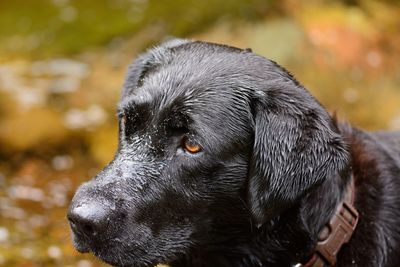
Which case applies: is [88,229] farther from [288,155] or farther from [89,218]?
[288,155]

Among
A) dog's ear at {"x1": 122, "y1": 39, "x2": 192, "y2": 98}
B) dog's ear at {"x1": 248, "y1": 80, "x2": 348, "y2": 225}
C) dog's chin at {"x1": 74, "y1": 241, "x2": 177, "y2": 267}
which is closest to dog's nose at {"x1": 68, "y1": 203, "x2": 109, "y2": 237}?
dog's chin at {"x1": 74, "y1": 241, "x2": 177, "y2": 267}

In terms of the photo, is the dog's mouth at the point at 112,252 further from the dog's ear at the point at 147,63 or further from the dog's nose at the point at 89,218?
the dog's ear at the point at 147,63

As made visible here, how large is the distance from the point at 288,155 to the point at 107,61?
4.52m

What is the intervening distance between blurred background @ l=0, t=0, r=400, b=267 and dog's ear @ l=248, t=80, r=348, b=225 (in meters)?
2.64

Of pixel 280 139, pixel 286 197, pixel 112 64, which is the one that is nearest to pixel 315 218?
pixel 286 197

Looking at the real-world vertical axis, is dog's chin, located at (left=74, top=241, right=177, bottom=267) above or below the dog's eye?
below

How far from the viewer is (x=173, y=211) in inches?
129

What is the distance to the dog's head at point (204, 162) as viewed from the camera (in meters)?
3.16

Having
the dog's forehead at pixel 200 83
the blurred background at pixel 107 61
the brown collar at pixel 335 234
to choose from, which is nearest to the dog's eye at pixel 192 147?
the dog's forehead at pixel 200 83

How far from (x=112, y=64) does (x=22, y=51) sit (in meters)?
1.00

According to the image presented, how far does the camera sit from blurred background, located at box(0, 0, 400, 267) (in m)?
6.15

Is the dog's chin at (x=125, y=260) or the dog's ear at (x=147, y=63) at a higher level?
the dog's ear at (x=147, y=63)

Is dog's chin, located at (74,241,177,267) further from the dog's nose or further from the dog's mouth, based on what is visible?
the dog's nose

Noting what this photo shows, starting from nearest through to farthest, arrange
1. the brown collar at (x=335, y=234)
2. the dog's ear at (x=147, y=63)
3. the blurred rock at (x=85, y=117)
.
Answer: the brown collar at (x=335, y=234), the dog's ear at (x=147, y=63), the blurred rock at (x=85, y=117)
